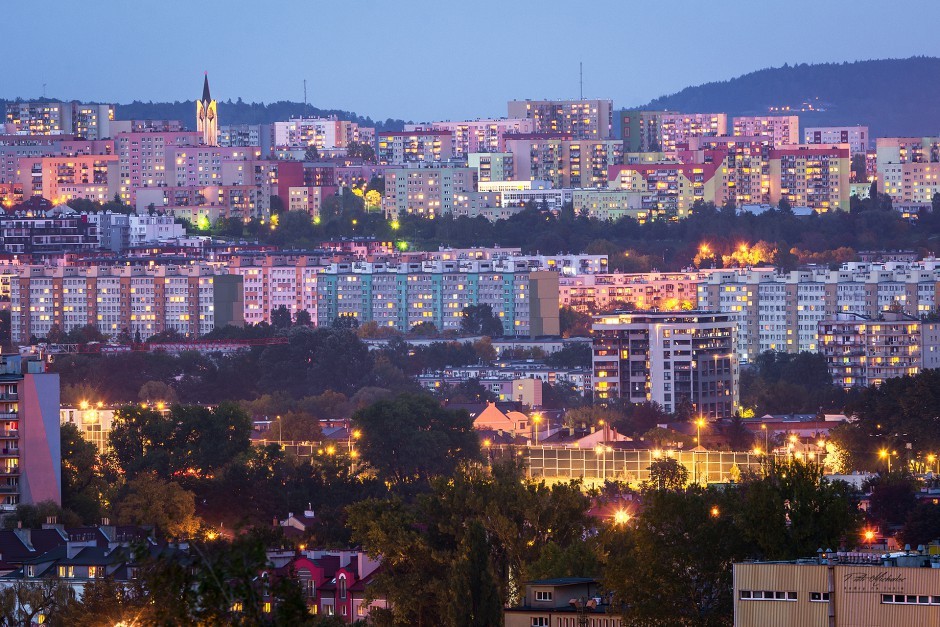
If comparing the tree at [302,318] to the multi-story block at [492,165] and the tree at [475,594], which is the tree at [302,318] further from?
the tree at [475,594]

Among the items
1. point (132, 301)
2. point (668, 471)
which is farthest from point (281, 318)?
point (668, 471)

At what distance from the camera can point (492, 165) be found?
99.2 meters

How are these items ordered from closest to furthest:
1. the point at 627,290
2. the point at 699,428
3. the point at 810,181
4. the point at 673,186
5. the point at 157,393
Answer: the point at 699,428 → the point at 157,393 → the point at 627,290 → the point at 673,186 → the point at 810,181

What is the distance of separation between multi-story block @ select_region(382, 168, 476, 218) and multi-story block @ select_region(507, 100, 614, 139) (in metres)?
15.9

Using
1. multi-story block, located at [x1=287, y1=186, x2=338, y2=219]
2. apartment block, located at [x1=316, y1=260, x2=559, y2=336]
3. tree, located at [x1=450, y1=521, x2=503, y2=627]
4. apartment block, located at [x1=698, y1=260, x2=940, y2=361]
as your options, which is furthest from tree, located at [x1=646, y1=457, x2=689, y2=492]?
multi-story block, located at [x1=287, y1=186, x2=338, y2=219]

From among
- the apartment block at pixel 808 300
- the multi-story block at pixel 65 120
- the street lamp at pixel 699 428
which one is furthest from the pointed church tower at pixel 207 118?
the street lamp at pixel 699 428

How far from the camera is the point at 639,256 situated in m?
87.6

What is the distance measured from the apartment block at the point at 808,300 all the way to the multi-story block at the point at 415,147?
3527 cm

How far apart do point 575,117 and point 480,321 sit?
34.7 m

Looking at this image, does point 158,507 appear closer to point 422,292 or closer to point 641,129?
point 422,292

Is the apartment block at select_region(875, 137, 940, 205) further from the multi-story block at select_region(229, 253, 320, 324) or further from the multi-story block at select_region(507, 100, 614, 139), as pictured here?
the multi-story block at select_region(229, 253, 320, 324)

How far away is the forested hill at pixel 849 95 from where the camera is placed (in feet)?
593

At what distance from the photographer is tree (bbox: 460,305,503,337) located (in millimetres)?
79438

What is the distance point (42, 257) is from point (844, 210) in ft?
96.1
